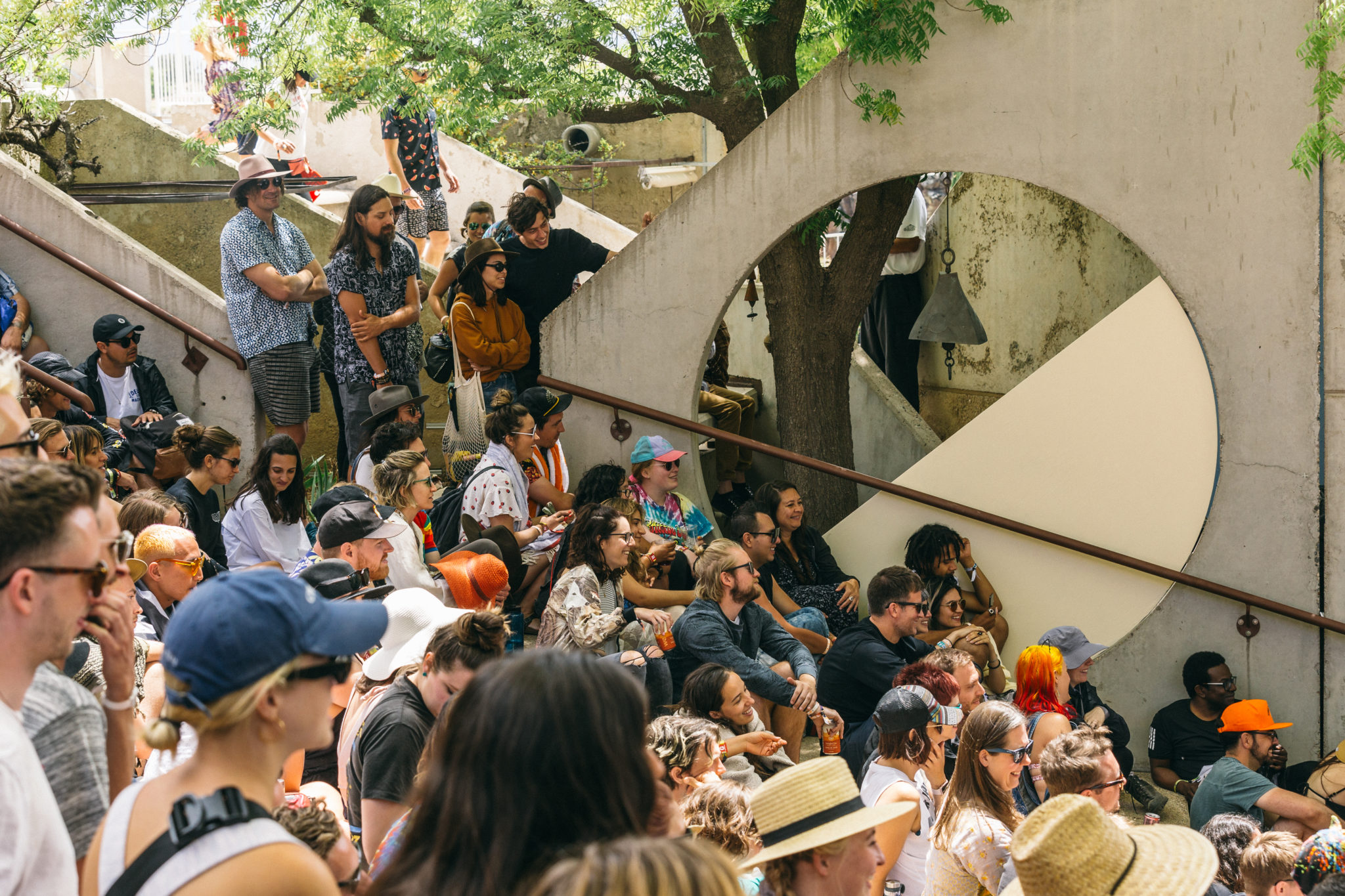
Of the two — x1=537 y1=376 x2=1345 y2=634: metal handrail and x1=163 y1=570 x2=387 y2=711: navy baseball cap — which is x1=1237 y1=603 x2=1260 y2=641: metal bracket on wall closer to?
x1=537 y1=376 x2=1345 y2=634: metal handrail

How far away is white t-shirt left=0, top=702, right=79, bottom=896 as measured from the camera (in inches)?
78.7

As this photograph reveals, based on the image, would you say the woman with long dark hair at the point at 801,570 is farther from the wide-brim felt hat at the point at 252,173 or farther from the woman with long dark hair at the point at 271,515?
the wide-brim felt hat at the point at 252,173

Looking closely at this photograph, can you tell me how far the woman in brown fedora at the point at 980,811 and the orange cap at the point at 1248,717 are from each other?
2524 millimetres

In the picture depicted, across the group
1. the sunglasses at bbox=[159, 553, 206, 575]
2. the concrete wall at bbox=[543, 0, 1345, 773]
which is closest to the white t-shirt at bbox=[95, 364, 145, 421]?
the sunglasses at bbox=[159, 553, 206, 575]

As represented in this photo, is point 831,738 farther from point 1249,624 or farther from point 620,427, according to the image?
point 620,427

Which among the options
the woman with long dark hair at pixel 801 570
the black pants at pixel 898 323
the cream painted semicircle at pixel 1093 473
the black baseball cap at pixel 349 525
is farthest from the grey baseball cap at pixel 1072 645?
the black pants at pixel 898 323

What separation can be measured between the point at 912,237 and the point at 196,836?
33.0 ft

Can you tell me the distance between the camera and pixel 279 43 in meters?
7.27

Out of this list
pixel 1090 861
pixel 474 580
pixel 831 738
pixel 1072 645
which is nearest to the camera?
pixel 1090 861

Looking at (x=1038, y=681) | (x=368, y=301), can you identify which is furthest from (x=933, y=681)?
(x=368, y=301)

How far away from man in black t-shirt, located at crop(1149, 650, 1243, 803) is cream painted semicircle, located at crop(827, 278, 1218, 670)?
1.54 ft

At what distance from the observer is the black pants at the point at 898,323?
11656 mm

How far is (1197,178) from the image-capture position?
6844 millimetres

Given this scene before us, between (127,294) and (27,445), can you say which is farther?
(127,294)
